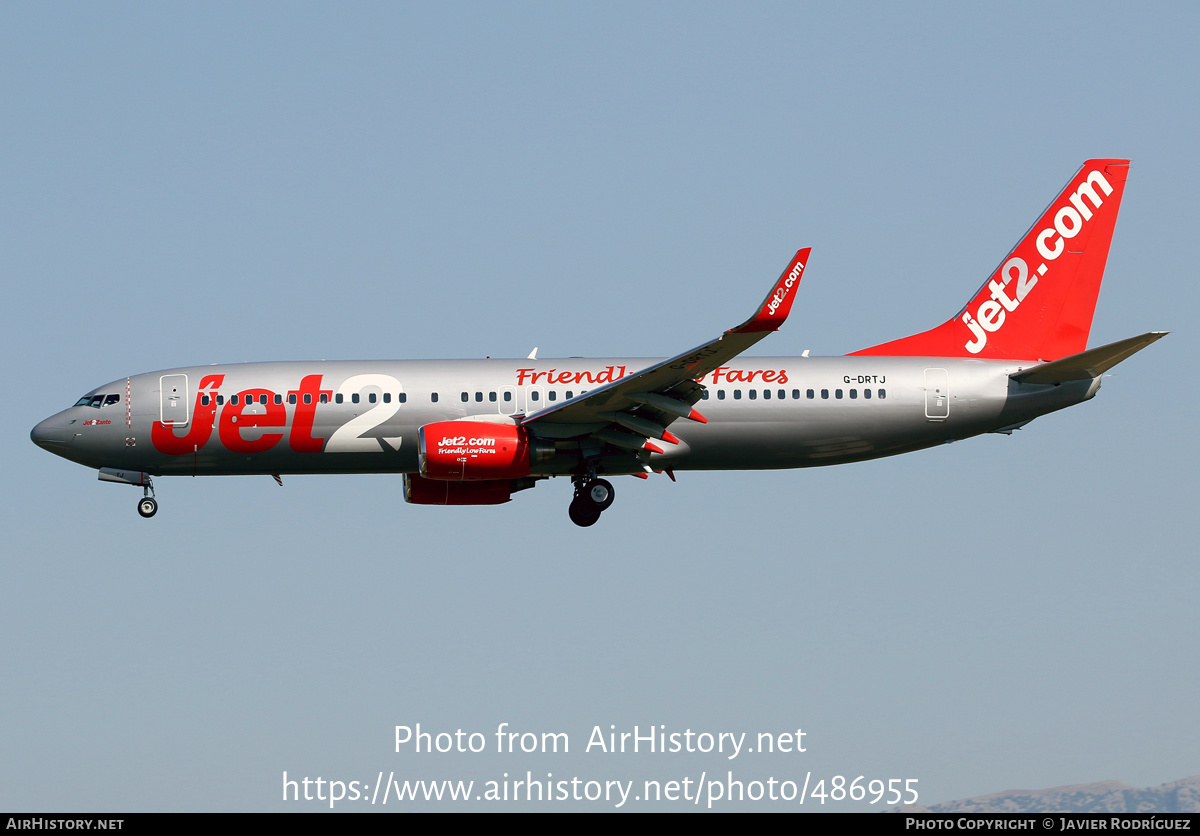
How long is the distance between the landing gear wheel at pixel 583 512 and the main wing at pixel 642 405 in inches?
76.7

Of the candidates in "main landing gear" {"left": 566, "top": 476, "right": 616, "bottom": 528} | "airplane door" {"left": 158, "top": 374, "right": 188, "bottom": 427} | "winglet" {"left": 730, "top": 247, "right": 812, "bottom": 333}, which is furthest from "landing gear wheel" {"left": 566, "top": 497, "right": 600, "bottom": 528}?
"airplane door" {"left": 158, "top": 374, "right": 188, "bottom": 427}

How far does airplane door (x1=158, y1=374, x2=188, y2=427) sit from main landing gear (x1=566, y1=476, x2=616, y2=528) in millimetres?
10016

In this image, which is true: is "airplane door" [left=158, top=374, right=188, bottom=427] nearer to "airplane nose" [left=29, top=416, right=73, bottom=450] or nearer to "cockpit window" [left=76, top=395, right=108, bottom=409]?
"cockpit window" [left=76, top=395, right=108, bottom=409]

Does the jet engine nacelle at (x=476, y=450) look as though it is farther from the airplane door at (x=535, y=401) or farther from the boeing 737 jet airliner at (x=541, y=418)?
the airplane door at (x=535, y=401)

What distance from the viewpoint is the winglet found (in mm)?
29656

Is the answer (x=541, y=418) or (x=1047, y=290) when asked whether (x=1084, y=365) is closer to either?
→ (x=1047, y=290)

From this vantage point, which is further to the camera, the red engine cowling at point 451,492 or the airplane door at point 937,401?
the red engine cowling at point 451,492

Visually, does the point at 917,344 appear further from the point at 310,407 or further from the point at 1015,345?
the point at 310,407

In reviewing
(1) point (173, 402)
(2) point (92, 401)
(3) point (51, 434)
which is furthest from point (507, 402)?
(3) point (51, 434)

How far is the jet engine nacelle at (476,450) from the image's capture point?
34000 mm

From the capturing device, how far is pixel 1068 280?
3991 centimetres

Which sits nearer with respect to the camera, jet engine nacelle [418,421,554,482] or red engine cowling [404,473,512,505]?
jet engine nacelle [418,421,554,482]

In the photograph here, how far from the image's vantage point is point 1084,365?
35.8 metres

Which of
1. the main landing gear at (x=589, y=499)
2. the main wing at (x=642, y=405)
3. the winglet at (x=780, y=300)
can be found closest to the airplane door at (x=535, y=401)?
the main wing at (x=642, y=405)
